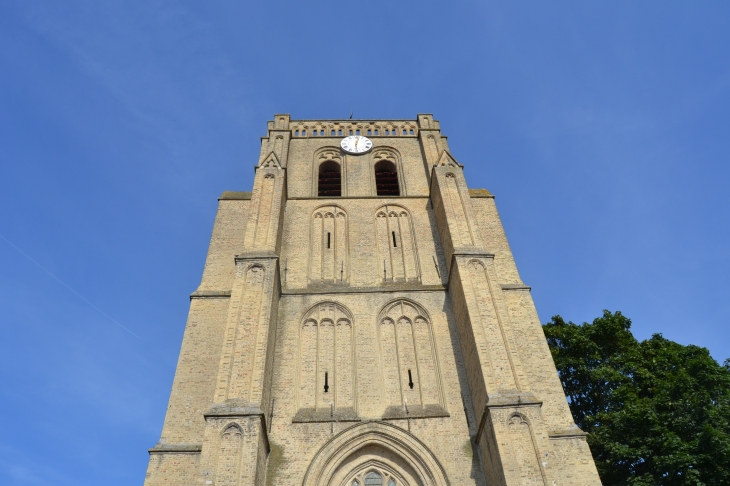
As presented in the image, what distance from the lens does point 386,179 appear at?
23.8 meters

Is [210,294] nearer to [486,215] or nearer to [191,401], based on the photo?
[191,401]

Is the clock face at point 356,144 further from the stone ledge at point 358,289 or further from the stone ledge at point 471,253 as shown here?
the stone ledge at point 471,253

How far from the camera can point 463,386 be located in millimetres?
14977

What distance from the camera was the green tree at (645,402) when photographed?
14.5m

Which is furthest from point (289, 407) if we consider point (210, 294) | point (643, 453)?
point (643, 453)

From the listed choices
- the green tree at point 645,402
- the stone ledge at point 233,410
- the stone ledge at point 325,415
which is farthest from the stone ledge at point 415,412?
the green tree at point 645,402

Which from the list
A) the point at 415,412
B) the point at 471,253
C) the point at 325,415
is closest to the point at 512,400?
the point at 415,412

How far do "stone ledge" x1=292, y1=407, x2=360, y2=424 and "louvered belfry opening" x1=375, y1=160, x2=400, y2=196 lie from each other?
10.6 m

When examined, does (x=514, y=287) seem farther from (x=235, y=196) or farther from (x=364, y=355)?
(x=235, y=196)

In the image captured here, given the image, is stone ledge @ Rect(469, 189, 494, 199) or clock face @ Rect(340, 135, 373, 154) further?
clock face @ Rect(340, 135, 373, 154)

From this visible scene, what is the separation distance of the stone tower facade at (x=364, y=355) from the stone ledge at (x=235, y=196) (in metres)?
0.08

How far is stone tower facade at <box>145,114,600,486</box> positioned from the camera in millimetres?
12656

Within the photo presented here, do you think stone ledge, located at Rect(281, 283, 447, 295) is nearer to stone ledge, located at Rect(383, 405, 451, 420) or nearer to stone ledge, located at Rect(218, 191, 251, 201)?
stone ledge, located at Rect(383, 405, 451, 420)

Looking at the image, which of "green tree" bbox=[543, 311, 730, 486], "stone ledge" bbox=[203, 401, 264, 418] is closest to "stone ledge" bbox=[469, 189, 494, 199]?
"green tree" bbox=[543, 311, 730, 486]
